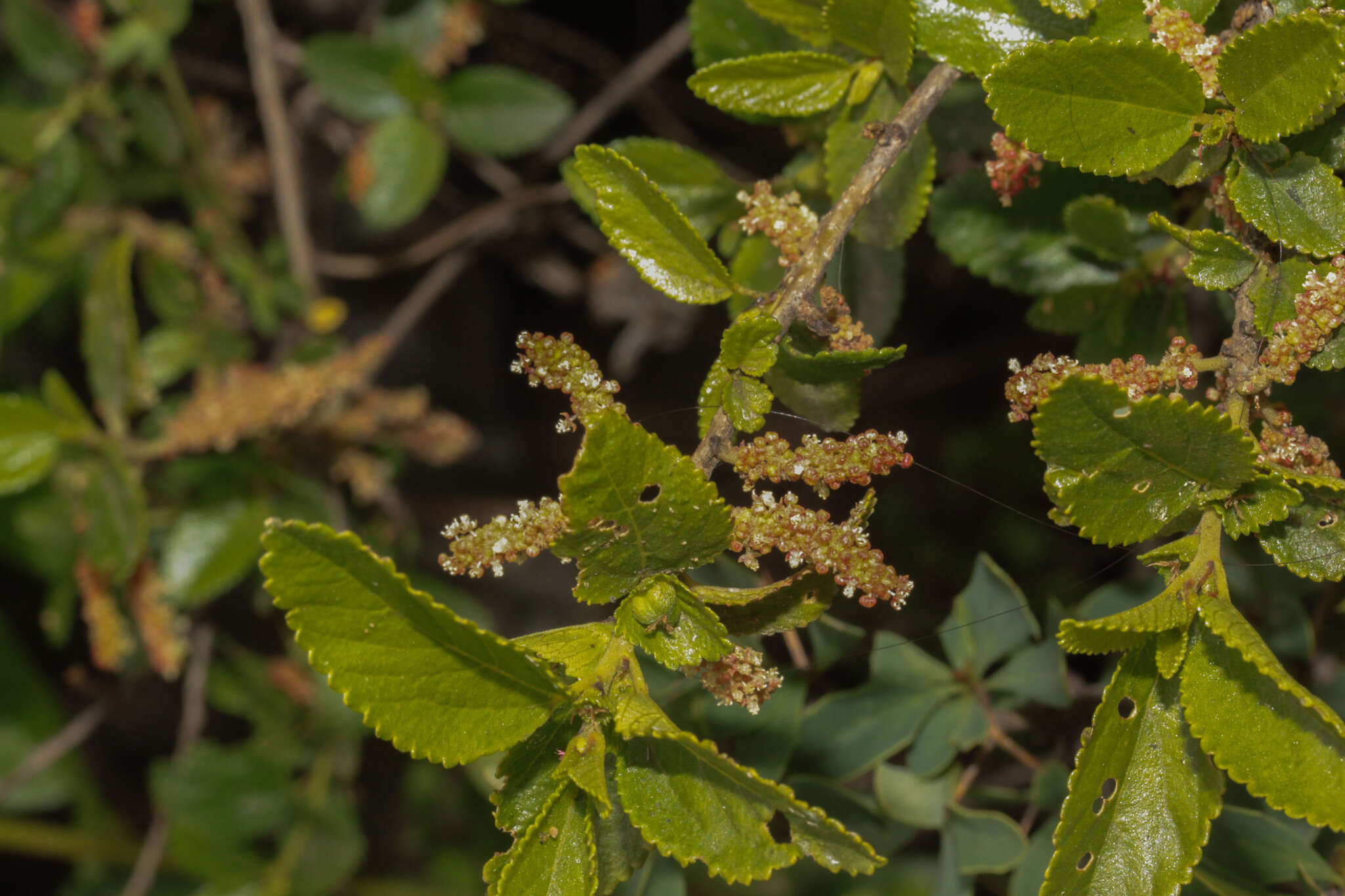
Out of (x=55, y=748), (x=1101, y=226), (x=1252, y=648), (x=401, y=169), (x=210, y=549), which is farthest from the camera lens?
(x=55, y=748)

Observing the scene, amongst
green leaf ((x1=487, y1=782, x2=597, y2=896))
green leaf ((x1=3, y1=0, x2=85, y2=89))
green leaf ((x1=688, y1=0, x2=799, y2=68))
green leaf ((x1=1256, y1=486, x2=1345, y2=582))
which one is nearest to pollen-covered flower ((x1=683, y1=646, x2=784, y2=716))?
green leaf ((x1=487, y1=782, x2=597, y2=896))

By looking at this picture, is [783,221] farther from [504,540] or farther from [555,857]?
[555,857]

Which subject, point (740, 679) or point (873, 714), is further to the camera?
point (873, 714)

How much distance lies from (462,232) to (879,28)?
4.24 ft

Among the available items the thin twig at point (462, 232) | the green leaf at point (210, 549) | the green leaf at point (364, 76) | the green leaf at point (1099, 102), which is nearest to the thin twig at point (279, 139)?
the thin twig at point (462, 232)

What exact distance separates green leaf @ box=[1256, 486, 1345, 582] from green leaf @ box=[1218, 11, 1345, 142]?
245mm

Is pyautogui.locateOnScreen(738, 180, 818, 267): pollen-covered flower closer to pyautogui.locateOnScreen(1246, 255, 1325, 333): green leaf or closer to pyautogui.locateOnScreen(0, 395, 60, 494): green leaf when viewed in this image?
pyautogui.locateOnScreen(1246, 255, 1325, 333): green leaf

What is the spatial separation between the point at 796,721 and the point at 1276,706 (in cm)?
51

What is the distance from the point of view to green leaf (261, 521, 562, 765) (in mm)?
604

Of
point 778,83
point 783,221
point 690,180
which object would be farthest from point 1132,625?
point 690,180

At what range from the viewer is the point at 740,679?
27.5 inches

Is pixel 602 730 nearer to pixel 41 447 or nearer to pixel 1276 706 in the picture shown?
pixel 1276 706

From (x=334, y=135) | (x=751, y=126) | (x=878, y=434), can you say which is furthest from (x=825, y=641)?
(x=334, y=135)

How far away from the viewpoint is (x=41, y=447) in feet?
4.86
